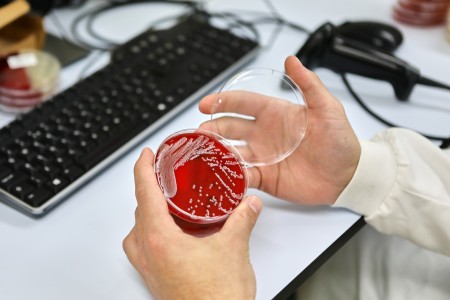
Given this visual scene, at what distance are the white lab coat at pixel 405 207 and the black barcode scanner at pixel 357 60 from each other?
0.53 ft

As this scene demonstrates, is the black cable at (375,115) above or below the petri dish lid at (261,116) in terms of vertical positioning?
below

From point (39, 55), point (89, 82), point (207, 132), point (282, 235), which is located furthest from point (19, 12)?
point (282, 235)

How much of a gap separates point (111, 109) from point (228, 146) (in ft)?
0.72

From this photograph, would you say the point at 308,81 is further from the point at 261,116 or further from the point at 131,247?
the point at 131,247

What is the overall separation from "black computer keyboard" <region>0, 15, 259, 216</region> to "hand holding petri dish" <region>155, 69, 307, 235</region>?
116mm

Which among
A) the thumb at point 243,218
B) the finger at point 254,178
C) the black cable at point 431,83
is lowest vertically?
the finger at point 254,178

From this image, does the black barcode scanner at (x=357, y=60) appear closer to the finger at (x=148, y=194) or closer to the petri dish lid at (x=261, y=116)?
the petri dish lid at (x=261, y=116)

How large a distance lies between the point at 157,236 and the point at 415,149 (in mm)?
378

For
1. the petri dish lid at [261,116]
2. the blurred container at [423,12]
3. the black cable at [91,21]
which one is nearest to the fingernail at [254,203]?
the petri dish lid at [261,116]

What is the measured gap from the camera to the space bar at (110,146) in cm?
69

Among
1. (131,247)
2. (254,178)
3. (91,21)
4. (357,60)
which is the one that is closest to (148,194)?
(131,247)

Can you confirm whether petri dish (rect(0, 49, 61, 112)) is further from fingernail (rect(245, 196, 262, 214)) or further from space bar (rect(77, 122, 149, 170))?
fingernail (rect(245, 196, 262, 214))

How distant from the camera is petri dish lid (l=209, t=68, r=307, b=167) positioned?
2.31 ft

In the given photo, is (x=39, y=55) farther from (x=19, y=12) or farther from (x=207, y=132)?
(x=207, y=132)
